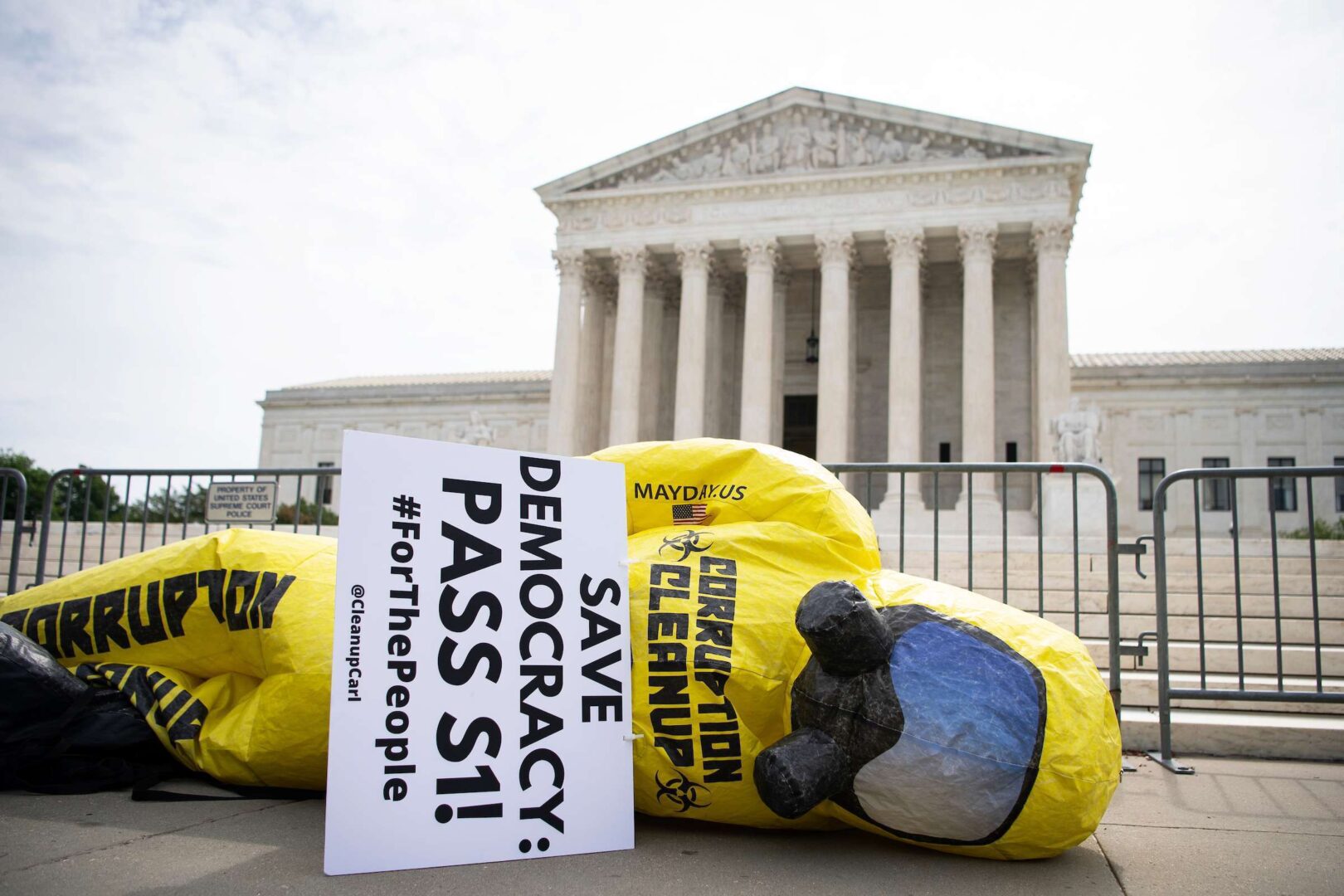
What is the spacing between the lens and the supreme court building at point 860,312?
26.8 metres

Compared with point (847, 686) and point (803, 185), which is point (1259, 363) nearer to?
point (803, 185)

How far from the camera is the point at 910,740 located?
10.3ft

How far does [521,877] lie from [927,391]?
30090 mm

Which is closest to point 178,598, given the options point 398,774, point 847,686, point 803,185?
point 398,774

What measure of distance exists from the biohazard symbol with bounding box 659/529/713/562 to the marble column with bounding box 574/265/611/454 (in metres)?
26.2

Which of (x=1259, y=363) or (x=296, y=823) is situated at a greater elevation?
(x=1259, y=363)

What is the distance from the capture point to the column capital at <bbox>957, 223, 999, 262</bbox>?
88.2ft

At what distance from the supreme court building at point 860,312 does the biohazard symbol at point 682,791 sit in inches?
805

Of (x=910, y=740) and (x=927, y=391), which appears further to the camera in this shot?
(x=927, y=391)

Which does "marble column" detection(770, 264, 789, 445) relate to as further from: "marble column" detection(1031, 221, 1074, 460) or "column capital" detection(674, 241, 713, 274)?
"marble column" detection(1031, 221, 1074, 460)

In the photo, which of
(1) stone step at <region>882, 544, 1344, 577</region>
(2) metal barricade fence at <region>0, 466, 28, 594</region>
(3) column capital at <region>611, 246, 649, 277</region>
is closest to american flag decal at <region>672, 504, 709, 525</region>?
(2) metal barricade fence at <region>0, 466, 28, 594</region>

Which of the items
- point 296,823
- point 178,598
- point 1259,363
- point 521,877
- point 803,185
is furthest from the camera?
point 1259,363

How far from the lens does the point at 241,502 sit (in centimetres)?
788

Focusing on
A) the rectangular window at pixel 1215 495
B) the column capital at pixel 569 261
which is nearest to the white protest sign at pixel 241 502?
the column capital at pixel 569 261
